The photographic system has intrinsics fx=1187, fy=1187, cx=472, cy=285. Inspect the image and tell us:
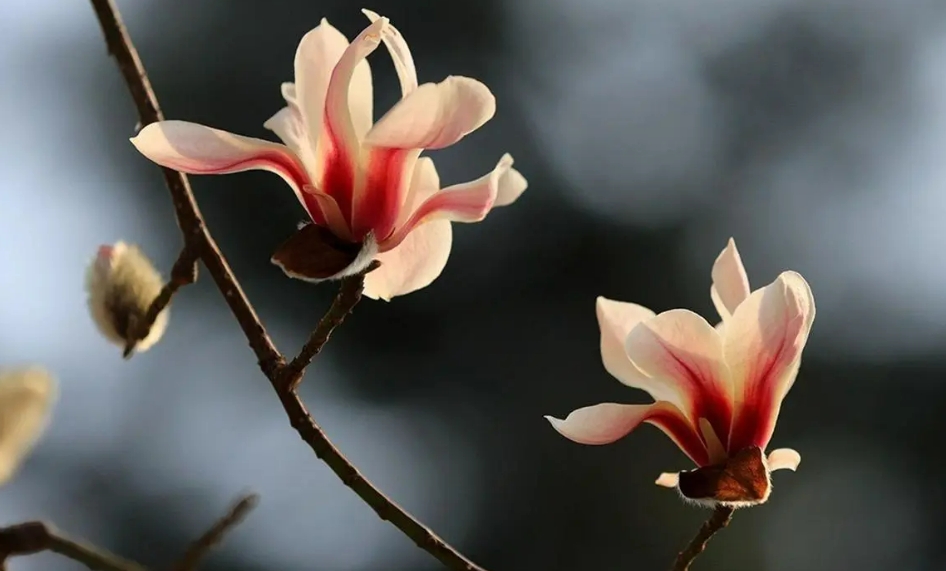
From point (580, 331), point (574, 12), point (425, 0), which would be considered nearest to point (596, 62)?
point (574, 12)

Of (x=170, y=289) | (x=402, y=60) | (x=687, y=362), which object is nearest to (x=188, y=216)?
(x=170, y=289)

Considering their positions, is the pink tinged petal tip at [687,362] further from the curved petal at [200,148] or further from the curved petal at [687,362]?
the curved petal at [200,148]

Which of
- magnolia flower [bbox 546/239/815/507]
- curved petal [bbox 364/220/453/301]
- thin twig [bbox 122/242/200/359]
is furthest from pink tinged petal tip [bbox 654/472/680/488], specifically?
thin twig [bbox 122/242/200/359]

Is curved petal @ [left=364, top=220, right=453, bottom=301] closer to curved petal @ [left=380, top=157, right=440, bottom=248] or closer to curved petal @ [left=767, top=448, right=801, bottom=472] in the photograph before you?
curved petal @ [left=380, top=157, right=440, bottom=248]

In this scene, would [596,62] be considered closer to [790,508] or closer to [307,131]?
[790,508]

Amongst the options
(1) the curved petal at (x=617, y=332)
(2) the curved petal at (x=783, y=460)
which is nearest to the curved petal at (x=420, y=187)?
(1) the curved petal at (x=617, y=332)

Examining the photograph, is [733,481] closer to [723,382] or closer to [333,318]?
[723,382]
